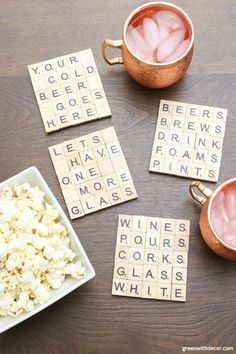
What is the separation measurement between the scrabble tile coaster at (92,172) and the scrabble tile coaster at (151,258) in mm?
58

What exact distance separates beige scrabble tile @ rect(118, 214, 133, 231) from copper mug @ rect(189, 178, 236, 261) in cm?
13

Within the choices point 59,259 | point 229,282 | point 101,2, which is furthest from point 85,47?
point 229,282

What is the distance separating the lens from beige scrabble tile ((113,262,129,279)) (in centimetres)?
101

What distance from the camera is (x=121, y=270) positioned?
1.02m

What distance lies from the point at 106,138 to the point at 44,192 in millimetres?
179

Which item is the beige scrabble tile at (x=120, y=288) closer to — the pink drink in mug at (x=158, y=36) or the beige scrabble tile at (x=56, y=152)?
the beige scrabble tile at (x=56, y=152)

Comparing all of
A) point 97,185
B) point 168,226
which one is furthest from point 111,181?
point 168,226

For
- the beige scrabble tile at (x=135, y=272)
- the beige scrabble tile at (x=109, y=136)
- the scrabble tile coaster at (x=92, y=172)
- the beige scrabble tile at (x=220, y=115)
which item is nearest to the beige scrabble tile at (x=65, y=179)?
the scrabble tile coaster at (x=92, y=172)

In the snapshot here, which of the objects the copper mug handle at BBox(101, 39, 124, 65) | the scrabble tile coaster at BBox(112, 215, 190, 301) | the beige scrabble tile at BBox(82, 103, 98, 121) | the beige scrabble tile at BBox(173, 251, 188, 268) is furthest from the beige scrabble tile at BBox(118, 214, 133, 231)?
the copper mug handle at BBox(101, 39, 124, 65)

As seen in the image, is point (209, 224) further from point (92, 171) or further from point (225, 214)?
point (92, 171)

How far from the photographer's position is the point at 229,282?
1012mm

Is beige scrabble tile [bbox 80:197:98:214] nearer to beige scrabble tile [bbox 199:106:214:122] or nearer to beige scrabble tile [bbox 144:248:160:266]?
beige scrabble tile [bbox 144:248:160:266]

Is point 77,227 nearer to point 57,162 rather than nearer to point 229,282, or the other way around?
point 57,162

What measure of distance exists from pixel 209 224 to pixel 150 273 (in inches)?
6.2
